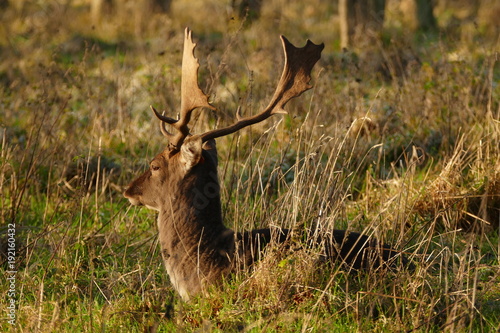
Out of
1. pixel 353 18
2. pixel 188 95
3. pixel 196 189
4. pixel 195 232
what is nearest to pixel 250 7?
pixel 353 18

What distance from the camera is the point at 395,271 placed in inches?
175

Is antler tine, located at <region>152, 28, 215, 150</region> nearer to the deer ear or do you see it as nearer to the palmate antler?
the palmate antler

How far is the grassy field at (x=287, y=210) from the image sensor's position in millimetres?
4087

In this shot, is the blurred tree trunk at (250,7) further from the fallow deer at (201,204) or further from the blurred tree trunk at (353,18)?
the fallow deer at (201,204)

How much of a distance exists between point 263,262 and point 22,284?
1.63m

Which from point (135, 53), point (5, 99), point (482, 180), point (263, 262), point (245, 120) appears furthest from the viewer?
point (135, 53)

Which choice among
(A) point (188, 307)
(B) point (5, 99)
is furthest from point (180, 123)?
(B) point (5, 99)

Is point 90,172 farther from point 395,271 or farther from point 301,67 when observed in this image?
point 395,271

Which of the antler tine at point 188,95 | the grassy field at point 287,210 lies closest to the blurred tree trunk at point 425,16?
the grassy field at point 287,210

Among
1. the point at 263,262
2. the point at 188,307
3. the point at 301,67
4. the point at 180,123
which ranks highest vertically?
the point at 301,67

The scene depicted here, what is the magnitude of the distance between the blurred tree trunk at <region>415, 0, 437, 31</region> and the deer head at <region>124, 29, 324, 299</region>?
432 inches

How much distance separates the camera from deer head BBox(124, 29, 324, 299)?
4.54 metres

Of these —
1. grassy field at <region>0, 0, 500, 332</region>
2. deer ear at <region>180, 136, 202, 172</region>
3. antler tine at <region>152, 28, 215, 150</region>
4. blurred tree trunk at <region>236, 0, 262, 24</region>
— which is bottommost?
grassy field at <region>0, 0, 500, 332</region>

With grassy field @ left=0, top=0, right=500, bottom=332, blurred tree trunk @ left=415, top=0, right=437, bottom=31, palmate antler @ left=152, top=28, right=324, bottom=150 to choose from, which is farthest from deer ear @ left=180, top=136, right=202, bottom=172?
blurred tree trunk @ left=415, top=0, right=437, bottom=31
